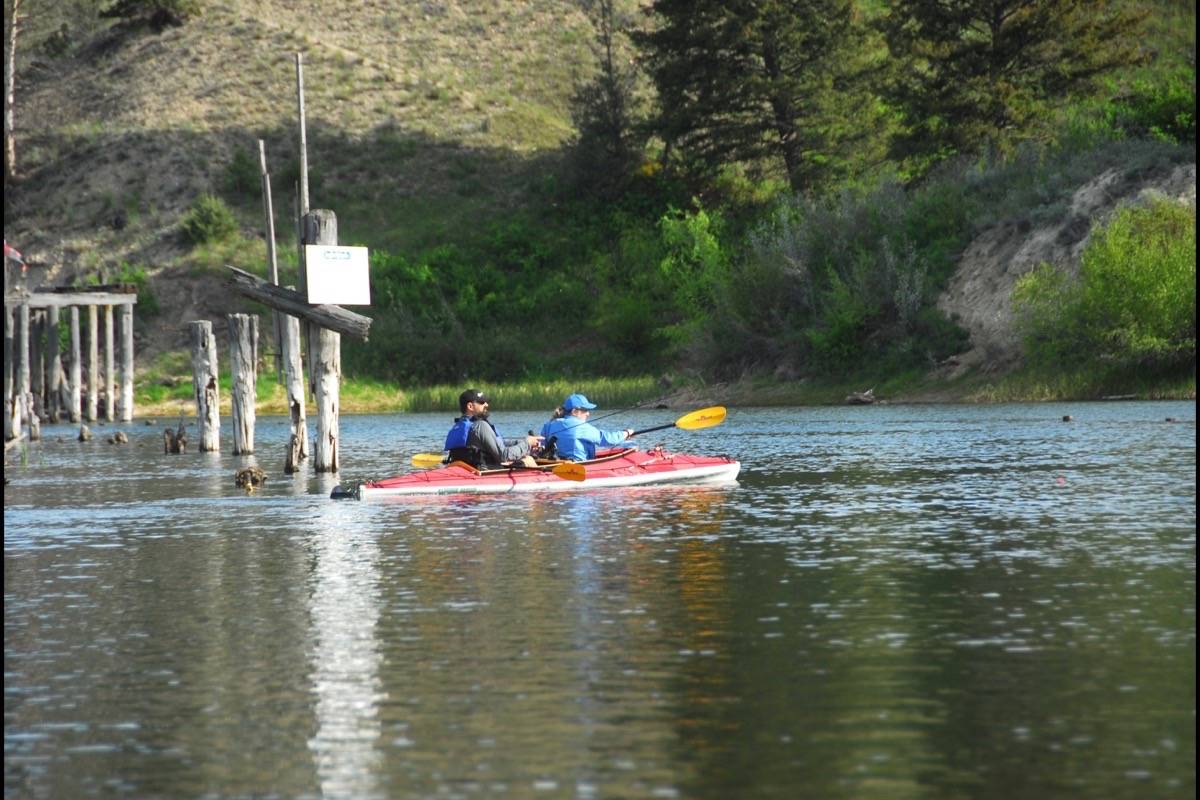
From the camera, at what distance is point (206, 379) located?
123 ft

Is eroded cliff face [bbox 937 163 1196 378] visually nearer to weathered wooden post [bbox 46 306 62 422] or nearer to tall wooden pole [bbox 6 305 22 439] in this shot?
tall wooden pole [bbox 6 305 22 439]

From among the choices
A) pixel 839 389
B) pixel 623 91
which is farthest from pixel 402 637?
pixel 623 91

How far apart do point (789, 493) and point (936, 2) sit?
41.0 metres

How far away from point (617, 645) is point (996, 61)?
52976 mm

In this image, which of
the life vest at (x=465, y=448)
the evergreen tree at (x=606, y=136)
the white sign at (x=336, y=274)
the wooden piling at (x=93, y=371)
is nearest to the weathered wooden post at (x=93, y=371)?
the wooden piling at (x=93, y=371)

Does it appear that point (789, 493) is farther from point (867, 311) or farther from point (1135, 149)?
point (1135, 149)

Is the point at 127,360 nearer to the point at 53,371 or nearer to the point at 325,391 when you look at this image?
the point at 53,371

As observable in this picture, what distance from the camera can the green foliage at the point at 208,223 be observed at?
7581 cm

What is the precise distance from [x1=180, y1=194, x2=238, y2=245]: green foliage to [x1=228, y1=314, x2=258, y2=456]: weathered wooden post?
3746cm

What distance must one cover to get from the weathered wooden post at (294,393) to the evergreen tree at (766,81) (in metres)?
39.2

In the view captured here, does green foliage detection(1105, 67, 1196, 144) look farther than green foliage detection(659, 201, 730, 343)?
No

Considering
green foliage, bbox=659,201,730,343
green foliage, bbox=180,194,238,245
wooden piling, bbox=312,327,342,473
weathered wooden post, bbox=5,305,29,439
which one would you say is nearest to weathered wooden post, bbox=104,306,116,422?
weathered wooden post, bbox=5,305,29,439

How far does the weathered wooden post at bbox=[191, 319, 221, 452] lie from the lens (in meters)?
37.1

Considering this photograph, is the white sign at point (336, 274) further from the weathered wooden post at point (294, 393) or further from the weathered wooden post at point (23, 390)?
the weathered wooden post at point (23, 390)
